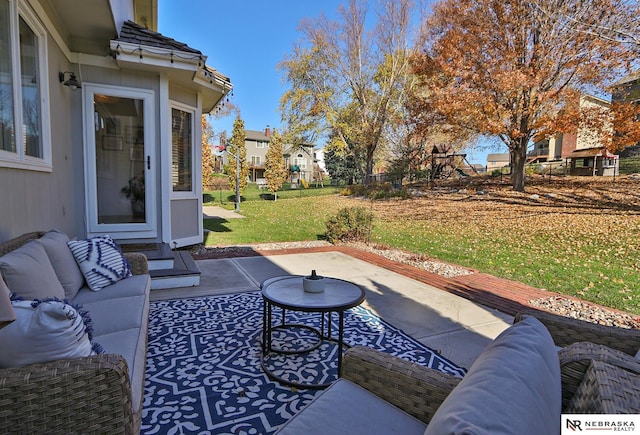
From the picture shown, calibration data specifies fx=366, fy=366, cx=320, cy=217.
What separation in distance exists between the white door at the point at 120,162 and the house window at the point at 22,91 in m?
1.40

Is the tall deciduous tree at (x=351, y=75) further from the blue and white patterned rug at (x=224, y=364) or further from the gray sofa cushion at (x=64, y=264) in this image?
the gray sofa cushion at (x=64, y=264)

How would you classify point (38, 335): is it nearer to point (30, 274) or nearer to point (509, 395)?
point (30, 274)

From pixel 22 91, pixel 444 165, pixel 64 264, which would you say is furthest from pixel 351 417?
pixel 444 165

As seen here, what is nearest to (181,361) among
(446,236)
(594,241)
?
(446,236)

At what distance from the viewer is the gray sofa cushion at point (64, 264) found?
8.73 feet

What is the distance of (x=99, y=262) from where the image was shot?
315cm

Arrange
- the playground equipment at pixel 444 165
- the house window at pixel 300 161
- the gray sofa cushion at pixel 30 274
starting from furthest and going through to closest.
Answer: the house window at pixel 300 161 < the playground equipment at pixel 444 165 < the gray sofa cushion at pixel 30 274

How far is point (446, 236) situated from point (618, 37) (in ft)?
20.4

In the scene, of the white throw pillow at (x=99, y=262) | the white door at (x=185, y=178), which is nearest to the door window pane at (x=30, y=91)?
the white throw pillow at (x=99, y=262)

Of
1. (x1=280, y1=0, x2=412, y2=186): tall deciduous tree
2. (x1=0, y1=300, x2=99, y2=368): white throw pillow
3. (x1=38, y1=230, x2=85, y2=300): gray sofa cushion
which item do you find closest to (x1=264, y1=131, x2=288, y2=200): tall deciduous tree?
(x1=280, y1=0, x2=412, y2=186): tall deciduous tree

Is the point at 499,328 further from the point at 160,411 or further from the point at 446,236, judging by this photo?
the point at 446,236

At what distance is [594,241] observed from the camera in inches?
283

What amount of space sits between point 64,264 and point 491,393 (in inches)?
118

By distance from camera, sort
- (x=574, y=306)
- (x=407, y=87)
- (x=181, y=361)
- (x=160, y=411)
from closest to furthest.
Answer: (x=160, y=411) → (x=181, y=361) → (x=574, y=306) → (x=407, y=87)
